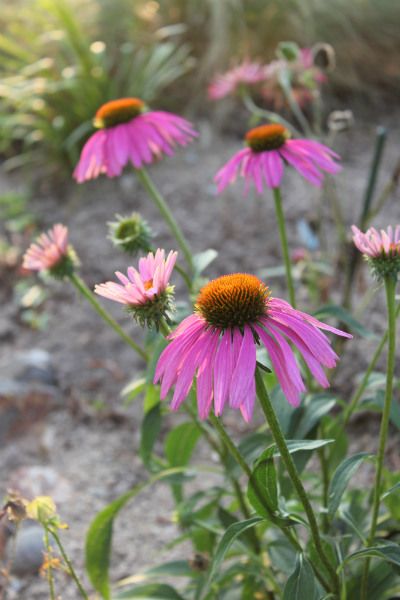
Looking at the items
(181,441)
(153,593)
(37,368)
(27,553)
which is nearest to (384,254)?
(181,441)

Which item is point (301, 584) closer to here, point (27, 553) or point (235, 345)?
point (235, 345)

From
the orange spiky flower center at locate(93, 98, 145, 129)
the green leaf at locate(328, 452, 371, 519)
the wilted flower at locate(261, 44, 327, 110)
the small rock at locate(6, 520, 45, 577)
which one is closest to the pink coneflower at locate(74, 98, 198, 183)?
the orange spiky flower center at locate(93, 98, 145, 129)

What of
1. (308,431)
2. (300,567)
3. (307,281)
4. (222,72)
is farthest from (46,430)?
(222,72)

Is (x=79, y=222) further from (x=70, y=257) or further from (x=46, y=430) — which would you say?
(x=70, y=257)

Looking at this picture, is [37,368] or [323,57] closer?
[323,57]

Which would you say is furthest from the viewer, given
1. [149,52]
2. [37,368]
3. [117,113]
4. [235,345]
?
[149,52]

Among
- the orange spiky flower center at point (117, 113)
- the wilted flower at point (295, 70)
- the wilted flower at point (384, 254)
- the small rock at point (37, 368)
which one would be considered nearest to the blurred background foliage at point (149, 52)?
the wilted flower at point (295, 70)
